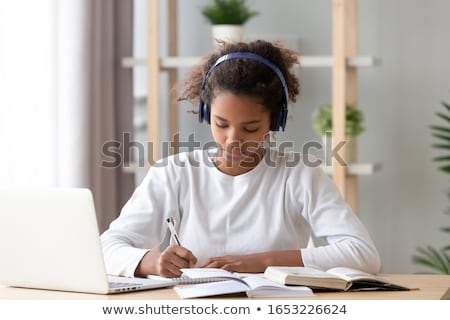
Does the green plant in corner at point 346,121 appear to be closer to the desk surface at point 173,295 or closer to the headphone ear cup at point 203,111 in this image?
the headphone ear cup at point 203,111

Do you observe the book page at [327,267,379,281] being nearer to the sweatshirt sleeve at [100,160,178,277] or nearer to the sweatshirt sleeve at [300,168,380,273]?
the sweatshirt sleeve at [300,168,380,273]

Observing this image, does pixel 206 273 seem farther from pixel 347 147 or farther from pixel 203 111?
pixel 347 147

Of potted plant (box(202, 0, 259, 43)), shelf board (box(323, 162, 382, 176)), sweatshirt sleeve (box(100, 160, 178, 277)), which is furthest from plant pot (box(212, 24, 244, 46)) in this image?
sweatshirt sleeve (box(100, 160, 178, 277))

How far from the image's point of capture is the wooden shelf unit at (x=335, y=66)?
3.29 meters

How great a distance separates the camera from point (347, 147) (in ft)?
11.3

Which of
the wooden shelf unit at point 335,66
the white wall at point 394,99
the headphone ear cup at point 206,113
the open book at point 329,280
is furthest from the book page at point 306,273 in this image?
the white wall at point 394,99

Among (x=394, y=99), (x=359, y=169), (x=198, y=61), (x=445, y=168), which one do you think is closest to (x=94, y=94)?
(x=198, y=61)

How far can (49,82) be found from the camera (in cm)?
317

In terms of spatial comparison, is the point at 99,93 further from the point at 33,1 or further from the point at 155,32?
the point at 33,1

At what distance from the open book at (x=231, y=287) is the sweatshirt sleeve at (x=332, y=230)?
0.23 m

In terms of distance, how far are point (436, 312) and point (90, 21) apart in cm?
225

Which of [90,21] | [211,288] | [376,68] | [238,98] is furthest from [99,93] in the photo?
[211,288]

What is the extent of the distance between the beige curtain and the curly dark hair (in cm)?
125

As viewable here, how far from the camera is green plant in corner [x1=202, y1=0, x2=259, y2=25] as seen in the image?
350 cm
